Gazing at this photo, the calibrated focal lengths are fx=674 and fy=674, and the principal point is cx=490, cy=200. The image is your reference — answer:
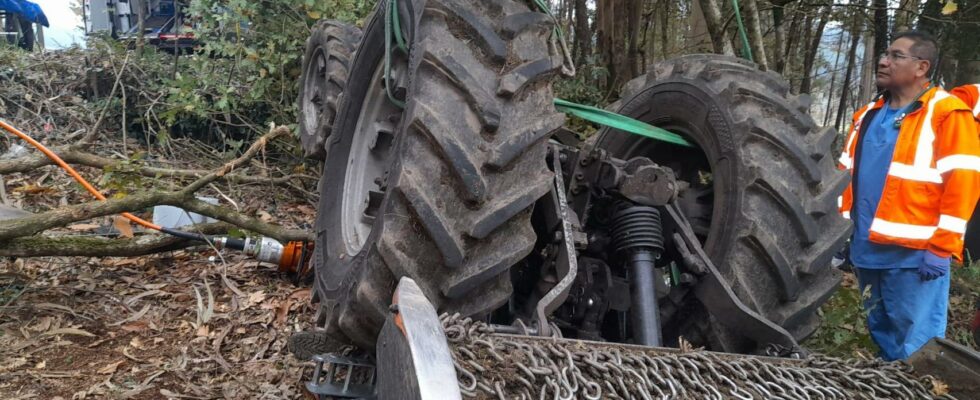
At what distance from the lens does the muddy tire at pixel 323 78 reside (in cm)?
400

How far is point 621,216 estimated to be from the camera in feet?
8.58

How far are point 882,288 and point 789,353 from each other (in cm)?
217

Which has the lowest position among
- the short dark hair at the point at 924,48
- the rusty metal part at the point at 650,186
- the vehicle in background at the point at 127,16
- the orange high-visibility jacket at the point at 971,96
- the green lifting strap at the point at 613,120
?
the rusty metal part at the point at 650,186

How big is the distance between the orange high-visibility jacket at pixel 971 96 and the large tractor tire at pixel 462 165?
2988 millimetres

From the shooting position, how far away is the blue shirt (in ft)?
A: 12.8

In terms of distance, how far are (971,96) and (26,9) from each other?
45.9 feet

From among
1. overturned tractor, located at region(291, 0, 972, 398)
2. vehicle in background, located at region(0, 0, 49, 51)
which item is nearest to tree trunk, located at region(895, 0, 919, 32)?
overturned tractor, located at region(291, 0, 972, 398)

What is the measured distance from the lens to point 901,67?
13.2 ft

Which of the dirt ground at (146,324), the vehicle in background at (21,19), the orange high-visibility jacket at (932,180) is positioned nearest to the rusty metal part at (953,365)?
the orange high-visibility jacket at (932,180)

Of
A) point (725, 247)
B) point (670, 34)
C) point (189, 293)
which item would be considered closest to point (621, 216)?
point (725, 247)

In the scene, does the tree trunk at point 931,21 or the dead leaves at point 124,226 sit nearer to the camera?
the dead leaves at point 124,226

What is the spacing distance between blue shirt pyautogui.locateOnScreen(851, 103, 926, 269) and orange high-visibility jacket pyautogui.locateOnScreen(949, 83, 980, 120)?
384mm

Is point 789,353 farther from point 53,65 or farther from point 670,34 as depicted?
point 670,34

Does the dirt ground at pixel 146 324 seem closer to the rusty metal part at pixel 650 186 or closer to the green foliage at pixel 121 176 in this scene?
the green foliage at pixel 121 176
